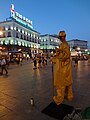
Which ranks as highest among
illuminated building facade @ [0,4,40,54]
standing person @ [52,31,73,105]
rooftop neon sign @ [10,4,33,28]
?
rooftop neon sign @ [10,4,33,28]

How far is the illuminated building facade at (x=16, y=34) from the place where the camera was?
188 feet

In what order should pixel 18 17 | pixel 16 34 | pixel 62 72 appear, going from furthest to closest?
pixel 18 17 < pixel 16 34 < pixel 62 72

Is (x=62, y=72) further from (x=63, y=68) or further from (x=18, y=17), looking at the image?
(x=18, y=17)

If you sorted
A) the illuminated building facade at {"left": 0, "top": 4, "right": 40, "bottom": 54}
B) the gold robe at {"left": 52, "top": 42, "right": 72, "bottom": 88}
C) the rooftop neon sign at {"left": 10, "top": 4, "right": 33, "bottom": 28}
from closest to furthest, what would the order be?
the gold robe at {"left": 52, "top": 42, "right": 72, "bottom": 88} → the illuminated building facade at {"left": 0, "top": 4, "right": 40, "bottom": 54} → the rooftop neon sign at {"left": 10, "top": 4, "right": 33, "bottom": 28}

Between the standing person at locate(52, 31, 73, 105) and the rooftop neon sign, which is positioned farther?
the rooftop neon sign

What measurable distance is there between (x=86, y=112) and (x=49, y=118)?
3.51ft

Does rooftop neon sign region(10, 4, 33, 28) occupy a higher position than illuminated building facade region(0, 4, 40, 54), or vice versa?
rooftop neon sign region(10, 4, 33, 28)

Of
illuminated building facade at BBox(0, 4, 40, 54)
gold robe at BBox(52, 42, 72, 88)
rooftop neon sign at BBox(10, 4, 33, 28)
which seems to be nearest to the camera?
gold robe at BBox(52, 42, 72, 88)

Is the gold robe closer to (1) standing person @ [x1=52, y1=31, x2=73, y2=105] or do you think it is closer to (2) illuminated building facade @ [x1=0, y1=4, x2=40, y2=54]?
(1) standing person @ [x1=52, y1=31, x2=73, y2=105]

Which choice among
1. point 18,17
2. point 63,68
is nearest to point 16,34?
point 18,17

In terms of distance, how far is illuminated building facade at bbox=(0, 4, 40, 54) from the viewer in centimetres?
5719

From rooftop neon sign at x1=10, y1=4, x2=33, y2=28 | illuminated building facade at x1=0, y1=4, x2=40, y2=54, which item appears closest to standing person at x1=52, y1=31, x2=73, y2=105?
illuminated building facade at x1=0, y1=4, x2=40, y2=54

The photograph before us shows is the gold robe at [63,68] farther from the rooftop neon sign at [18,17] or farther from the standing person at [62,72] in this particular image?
the rooftop neon sign at [18,17]

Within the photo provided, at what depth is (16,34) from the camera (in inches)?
2338
